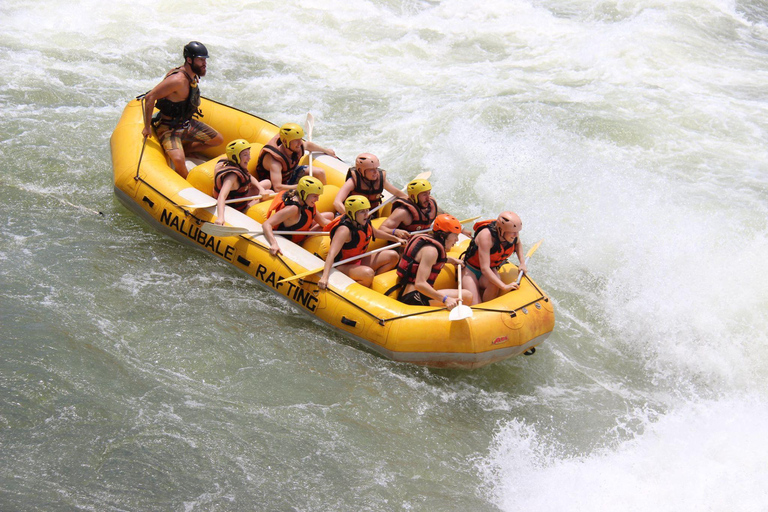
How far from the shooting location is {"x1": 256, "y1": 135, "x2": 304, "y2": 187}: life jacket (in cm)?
664

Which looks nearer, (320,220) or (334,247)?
(334,247)

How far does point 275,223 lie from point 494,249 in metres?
1.84

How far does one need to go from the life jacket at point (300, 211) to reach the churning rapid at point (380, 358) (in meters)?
0.59

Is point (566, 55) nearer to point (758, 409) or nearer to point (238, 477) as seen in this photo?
point (758, 409)

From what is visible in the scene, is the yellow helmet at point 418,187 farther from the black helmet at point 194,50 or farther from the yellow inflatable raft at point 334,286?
the black helmet at point 194,50

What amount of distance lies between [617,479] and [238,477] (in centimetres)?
259

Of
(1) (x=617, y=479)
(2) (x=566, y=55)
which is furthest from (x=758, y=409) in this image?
(2) (x=566, y=55)

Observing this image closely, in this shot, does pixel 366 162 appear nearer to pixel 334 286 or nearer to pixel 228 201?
pixel 334 286

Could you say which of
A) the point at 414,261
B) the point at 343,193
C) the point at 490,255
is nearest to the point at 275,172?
the point at 343,193

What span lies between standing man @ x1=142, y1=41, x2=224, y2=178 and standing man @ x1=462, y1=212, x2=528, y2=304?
3.03m

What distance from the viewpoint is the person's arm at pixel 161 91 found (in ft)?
21.5

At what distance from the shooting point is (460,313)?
5219 millimetres

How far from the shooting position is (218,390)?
5.07 m

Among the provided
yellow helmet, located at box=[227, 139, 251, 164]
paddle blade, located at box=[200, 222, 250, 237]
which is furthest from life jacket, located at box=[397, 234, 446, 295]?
yellow helmet, located at box=[227, 139, 251, 164]
